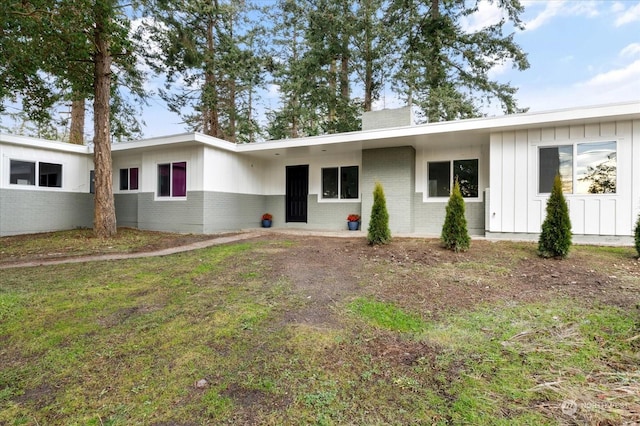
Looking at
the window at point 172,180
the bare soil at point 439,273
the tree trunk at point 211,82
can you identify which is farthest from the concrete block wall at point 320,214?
the tree trunk at point 211,82

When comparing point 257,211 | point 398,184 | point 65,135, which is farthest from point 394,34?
point 65,135

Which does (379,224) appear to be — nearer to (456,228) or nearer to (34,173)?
(456,228)

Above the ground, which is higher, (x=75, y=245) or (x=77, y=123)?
(x=77, y=123)

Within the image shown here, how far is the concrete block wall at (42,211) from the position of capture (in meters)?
10.2

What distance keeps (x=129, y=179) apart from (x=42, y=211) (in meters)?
2.80

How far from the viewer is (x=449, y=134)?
845 cm

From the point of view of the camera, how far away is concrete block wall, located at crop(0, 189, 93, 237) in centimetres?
1023

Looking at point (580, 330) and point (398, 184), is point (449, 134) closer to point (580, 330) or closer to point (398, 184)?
point (398, 184)

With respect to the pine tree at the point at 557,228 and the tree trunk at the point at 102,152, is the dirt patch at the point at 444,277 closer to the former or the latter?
the pine tree at the point at 557,228

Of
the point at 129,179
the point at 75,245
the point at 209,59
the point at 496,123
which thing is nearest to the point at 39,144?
the point at 129,179

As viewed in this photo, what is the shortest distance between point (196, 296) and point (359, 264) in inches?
105

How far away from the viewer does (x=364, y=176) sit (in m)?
10.4

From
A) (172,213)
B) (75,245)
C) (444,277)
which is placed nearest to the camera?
(444,277)

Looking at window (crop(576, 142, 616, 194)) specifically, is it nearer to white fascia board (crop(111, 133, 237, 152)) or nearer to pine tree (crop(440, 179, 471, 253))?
pine tree (crop(440, 179, 471, 253))
